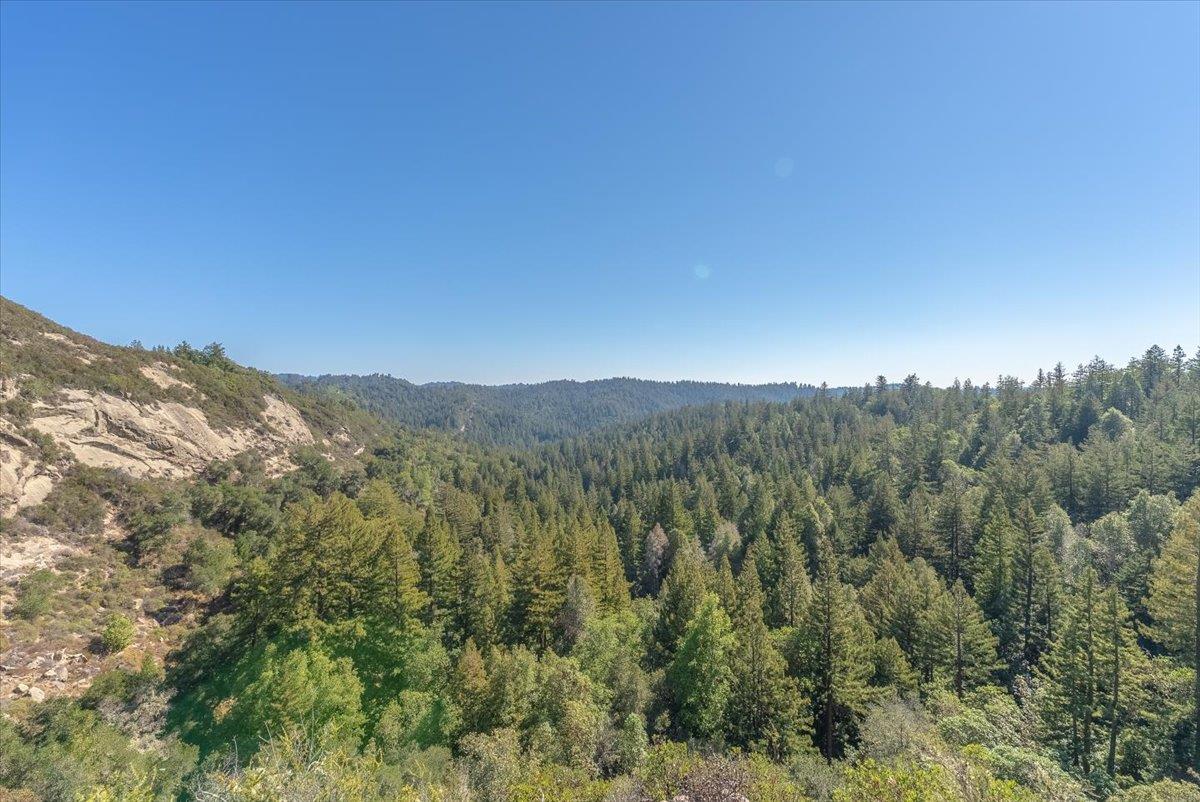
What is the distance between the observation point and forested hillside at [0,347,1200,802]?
19422 mm

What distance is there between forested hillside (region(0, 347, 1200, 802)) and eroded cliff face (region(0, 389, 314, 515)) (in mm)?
3402

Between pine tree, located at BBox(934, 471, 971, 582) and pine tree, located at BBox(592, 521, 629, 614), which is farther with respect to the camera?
pine tree, located at BBox(934, 471, 971, 582)

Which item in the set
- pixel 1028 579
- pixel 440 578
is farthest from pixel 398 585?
pixel 1028 579

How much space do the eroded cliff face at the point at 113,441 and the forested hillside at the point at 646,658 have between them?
3402mm

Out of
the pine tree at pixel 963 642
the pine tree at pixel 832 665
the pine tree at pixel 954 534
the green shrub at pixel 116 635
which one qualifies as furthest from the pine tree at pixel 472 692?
the pine tree at pixel 954 534

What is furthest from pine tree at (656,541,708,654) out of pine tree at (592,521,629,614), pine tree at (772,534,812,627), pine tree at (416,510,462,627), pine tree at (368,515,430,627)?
pine tree at (368,515,430,627)

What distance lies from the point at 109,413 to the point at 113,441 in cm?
439

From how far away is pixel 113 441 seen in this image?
2373 inches

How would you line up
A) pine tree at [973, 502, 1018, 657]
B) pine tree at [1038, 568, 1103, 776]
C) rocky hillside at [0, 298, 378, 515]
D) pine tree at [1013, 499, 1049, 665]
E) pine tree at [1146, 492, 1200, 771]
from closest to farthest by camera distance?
pine tree at [1146, 492, 1200, 771]
pine tree at [1038, 568, 1103, 776]
pine tree at [1013, 499, 1049, 665]
pine tree at [973, 502, 1018, 657]
rocky hillside at [0, 298, 378, 515]

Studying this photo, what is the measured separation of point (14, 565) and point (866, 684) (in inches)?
2831

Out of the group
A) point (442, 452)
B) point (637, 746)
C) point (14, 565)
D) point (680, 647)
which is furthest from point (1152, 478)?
point (442, 452)

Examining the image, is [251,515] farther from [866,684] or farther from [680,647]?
[866,684]

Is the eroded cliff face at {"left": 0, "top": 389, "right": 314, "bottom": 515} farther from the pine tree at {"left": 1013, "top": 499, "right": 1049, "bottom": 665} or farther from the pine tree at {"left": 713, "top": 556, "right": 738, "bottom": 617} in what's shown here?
the pine tree at {"left": 1013, "top": 499, "right": 1049, "bottom": 665}

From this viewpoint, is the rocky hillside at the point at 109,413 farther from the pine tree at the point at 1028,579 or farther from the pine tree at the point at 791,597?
the pine tree at the point at 1028,579
